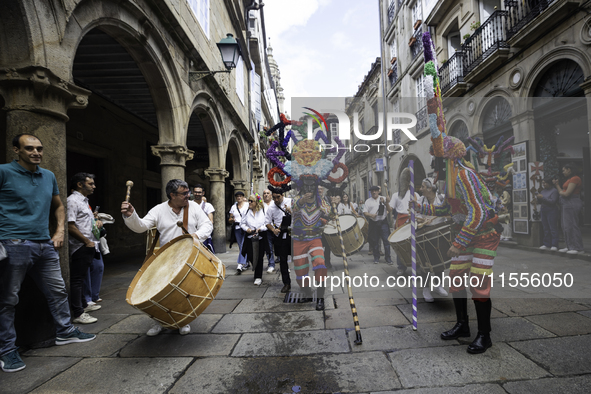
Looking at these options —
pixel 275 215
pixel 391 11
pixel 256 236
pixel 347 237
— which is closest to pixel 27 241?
pixel 275 215

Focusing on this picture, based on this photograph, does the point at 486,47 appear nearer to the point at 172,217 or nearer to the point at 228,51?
the point at 228,51

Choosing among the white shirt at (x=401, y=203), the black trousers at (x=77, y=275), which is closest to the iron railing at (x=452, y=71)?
the white shirt at (x=401, y=203)

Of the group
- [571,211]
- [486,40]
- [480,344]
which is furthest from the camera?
[486,40]

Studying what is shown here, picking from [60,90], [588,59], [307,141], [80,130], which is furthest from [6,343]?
[588,59]

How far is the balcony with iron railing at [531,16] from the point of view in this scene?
621cm

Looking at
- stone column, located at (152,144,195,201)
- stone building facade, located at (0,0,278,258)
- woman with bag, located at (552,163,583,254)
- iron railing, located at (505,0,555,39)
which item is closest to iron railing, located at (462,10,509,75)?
iron railing, located at (505,0,555,39)

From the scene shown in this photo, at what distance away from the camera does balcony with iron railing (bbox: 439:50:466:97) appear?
9.13 m

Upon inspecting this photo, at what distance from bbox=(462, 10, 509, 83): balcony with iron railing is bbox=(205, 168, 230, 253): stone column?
764cm

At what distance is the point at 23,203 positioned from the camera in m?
2.91

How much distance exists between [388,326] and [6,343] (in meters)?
→ 3.54

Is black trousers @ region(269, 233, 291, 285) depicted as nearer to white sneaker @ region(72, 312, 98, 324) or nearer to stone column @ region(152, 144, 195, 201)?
white sneaker @ region(72, 312, 98, 324)

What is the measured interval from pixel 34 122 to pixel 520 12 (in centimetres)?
1005

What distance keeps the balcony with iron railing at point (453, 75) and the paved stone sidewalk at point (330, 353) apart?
6325 millimetres

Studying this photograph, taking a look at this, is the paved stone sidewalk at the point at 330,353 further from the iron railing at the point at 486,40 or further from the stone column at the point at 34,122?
the iron railing at the point at 486,40
